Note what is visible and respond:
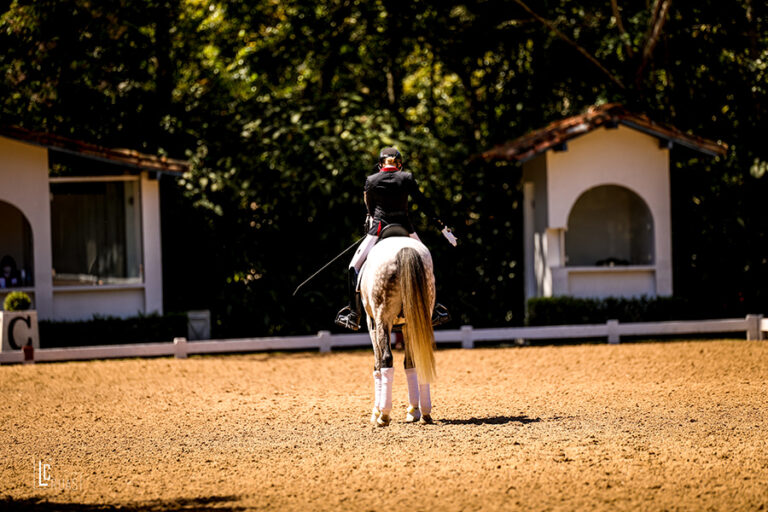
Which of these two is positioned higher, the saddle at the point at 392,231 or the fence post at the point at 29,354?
the saddle at the point at 392,231

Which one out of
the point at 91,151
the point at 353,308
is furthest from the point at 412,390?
the point at 91,151

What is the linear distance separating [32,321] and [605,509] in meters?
12.0

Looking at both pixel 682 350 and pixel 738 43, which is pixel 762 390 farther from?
pixel 738 43

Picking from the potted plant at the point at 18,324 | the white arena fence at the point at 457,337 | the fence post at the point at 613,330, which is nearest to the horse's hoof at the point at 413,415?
the white arena fence at the point at 457,337

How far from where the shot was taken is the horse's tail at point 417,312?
8.78m

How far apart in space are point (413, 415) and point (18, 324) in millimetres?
8752

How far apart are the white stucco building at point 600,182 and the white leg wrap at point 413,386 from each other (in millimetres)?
8801

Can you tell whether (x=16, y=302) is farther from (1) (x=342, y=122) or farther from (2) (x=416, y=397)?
(2) (x=416, y=397)

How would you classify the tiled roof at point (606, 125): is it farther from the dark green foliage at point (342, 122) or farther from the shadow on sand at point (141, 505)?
the shadow on sand at point (141, 505)

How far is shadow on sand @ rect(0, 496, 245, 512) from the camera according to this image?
6285 mm

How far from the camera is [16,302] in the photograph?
15672 millimetres

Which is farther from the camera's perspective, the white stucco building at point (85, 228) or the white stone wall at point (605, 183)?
the white stone wall at point (605, 183)

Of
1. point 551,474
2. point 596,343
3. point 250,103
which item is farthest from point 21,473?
point 250,103

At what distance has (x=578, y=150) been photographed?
17953 mm
